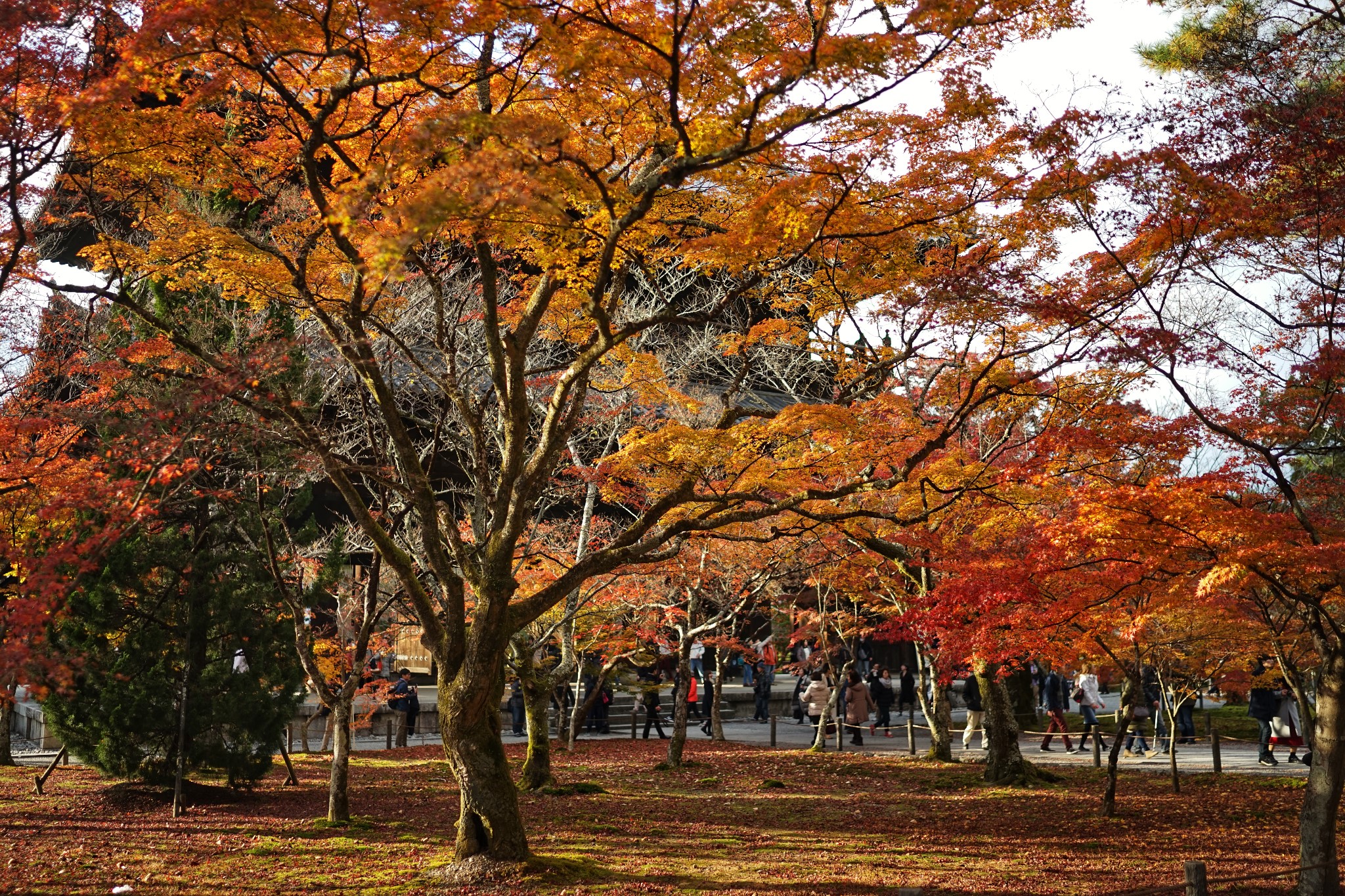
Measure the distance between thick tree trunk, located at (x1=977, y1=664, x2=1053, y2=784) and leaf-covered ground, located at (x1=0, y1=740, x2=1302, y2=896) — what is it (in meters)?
0.39

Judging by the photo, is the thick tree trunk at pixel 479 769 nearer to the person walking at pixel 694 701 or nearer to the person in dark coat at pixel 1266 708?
the person in dark coat at pixel 1266 708

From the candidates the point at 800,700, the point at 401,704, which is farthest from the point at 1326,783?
the point at 800,700

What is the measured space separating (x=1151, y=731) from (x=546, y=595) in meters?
17.5

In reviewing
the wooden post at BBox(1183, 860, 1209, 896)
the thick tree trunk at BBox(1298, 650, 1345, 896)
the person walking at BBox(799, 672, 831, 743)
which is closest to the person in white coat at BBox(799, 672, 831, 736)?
the person walking at BBox(799, 672, 831, 743)

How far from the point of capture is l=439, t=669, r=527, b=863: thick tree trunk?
814 cm

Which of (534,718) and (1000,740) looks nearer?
(534,718)

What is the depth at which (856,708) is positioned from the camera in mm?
20688

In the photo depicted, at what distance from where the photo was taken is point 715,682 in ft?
69.3

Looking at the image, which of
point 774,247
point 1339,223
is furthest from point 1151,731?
point 774,247

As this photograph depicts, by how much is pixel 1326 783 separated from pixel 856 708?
513 inches

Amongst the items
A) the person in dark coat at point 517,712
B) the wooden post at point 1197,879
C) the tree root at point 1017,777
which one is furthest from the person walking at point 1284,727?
the person in dark coat at point 517,712

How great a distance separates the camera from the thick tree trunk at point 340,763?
34.3ft

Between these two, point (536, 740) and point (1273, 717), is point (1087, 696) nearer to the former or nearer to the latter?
point (1273, 717)

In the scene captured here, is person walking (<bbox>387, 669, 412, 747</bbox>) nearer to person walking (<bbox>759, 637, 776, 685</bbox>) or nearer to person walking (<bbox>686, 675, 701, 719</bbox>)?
Answer: person walking (<bbox>686, 675, 701, 719</bbox>)
